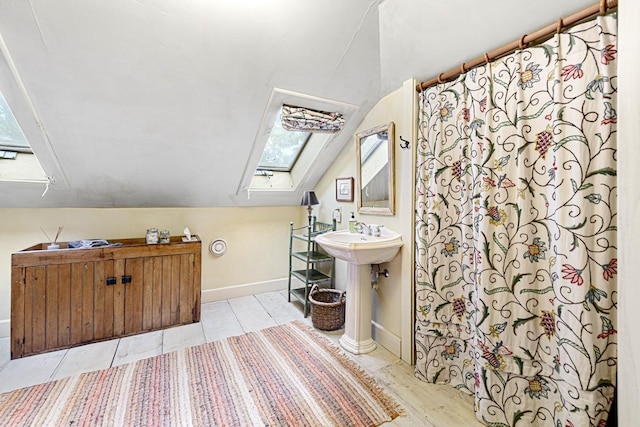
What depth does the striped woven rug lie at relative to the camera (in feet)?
4.77

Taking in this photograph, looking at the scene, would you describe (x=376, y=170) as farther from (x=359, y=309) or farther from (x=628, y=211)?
(x=628, y=211)

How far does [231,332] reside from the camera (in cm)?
242

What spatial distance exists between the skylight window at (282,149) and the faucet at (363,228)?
3.65 ft

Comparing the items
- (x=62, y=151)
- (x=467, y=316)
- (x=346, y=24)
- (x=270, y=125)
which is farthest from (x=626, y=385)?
(x=62, y=151)

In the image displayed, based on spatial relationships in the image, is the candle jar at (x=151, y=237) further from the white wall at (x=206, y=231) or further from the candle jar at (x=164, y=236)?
the white wall at (x=206, y=231)

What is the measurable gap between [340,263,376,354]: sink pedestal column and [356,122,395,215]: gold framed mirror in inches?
19.7

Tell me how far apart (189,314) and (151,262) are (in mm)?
595

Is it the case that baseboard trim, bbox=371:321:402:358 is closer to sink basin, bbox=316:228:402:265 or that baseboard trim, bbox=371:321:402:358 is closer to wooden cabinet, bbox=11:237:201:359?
sink basin, bbox=316:228:402:265

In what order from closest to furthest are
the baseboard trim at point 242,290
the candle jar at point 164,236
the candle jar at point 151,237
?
the candle jar at point 151,237 < the candle jar at point 164,236 < the baseboard trim at point 242,290

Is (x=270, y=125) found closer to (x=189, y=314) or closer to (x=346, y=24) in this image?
(x=346, y=24)

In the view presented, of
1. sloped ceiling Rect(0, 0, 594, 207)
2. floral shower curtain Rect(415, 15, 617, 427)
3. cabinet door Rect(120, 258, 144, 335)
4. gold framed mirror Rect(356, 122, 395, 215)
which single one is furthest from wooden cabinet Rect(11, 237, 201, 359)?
floral shower curtain Rect(415, 15, 617, 427)

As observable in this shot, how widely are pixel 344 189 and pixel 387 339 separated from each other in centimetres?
135

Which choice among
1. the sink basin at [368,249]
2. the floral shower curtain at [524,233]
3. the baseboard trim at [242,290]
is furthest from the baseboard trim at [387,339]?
the baseboard trim at [242,290]

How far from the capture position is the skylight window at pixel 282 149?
2.78 metres
